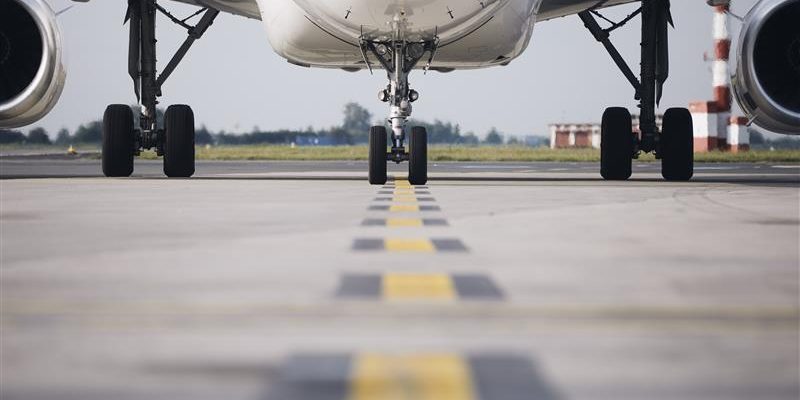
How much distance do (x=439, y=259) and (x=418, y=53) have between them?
331 inches

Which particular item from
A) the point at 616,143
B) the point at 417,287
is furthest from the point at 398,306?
the point at 616,143

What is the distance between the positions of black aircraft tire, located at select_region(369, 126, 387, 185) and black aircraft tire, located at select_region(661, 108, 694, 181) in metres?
3.53

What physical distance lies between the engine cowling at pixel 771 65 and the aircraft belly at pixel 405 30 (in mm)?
2514

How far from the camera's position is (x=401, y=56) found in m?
13.9

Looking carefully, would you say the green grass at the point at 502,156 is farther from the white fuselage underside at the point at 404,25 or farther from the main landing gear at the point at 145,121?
the main landing gear at the point at 145,121

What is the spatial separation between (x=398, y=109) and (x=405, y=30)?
Result: 1.07 meters

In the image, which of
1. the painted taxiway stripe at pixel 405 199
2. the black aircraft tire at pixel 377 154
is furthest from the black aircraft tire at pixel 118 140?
the painted taxiway stripe at pixel 405 199

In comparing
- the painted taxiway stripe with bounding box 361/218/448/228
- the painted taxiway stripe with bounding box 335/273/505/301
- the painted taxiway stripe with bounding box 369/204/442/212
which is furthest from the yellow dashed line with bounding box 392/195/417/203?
the painted taxiway stripe with bounding box 335/273/505/301

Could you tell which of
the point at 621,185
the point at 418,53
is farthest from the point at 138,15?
the point at 621,185

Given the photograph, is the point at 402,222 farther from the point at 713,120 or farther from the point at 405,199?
the point at 713,120

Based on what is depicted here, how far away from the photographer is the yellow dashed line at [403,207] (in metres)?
9.33

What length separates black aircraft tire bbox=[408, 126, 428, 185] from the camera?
Answer: 533 inches

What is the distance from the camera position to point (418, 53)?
45.9 feet

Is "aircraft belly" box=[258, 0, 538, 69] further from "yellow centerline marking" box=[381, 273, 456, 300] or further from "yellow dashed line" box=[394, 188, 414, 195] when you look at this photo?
"yellow centerline marking" box=[381, 273, 456, 300]
